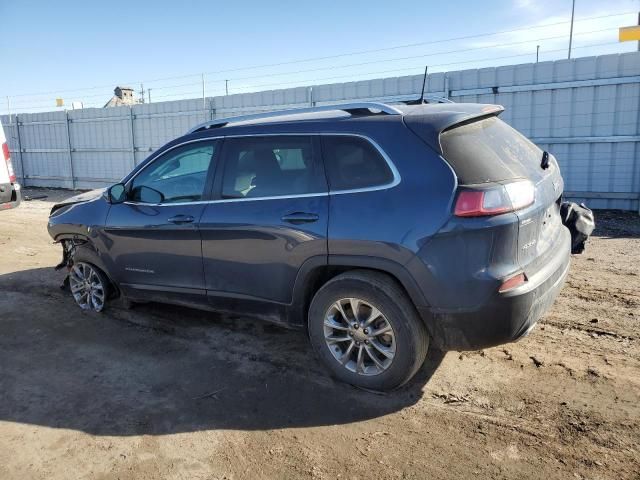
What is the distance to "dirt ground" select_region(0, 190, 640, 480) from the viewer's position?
2.92 metres

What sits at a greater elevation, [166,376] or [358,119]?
[358,119]

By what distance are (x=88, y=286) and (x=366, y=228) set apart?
3.41m

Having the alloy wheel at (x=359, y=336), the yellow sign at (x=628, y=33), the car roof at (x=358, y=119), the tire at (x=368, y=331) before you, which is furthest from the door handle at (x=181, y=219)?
the yellow sign at (x=628, y=33)

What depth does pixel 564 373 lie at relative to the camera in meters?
3.76

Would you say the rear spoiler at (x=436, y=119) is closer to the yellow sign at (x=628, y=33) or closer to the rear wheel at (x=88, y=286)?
the rear wheel at (x=88, y=286)

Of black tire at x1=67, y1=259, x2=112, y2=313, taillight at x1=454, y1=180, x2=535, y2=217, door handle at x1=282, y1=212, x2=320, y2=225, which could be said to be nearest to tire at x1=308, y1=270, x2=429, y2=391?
door handle at x1=282, y1=212, x2=320, y2=225

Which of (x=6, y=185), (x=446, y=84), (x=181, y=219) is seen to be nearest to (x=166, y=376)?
(x=181, y=219)

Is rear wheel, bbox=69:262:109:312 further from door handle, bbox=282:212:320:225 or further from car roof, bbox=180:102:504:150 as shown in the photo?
door handle, bbox=282:212:320:225

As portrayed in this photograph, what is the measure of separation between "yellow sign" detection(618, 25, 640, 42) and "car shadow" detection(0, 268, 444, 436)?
10.2 meters

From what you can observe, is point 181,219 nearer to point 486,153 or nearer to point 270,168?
point 270,168

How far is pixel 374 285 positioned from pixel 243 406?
3.91 feet

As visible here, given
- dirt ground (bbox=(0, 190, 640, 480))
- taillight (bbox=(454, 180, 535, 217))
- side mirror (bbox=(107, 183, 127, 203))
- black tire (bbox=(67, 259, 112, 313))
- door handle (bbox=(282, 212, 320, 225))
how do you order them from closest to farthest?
1. dirt ground (bbox=(0, 190, 640, 480))
2. taillight (bbox=(454, 180, 535, 217))
3. door handle (bbox=(282, 212, 320, 225))
4. side mirror (bbox=(107, 183, 127, 203))
5. black tire (bbox=(67, 259, 112, 313))

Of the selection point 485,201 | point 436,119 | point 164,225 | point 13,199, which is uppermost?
point 436,119

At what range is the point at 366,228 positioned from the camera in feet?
11.1
